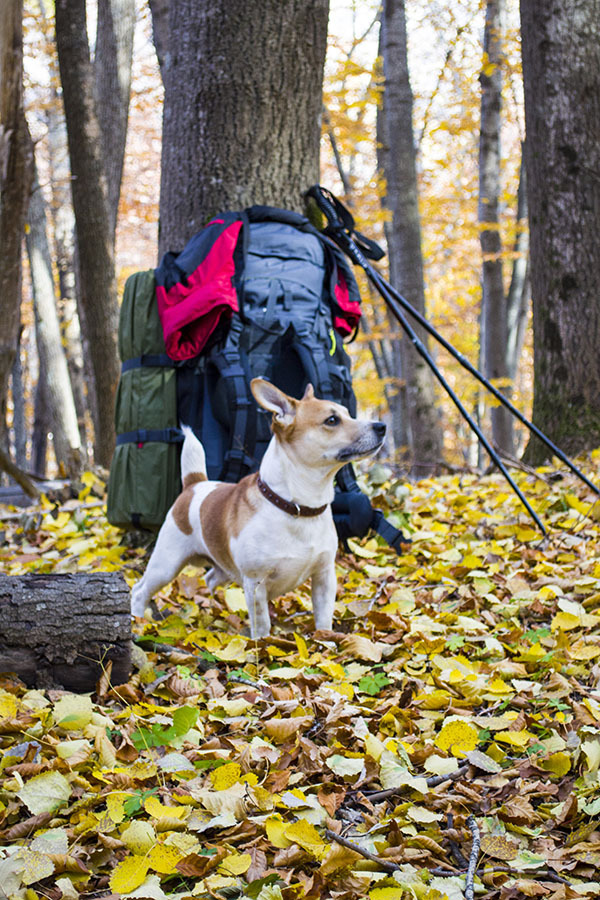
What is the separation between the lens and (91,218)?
283 inches

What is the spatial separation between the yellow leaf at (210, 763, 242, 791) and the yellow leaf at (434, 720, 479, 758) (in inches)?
25.8

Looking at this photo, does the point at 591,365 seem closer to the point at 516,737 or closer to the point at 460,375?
the point at 516,737

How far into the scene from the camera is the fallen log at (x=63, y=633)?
284cm

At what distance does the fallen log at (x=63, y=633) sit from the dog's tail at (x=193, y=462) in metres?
1.30

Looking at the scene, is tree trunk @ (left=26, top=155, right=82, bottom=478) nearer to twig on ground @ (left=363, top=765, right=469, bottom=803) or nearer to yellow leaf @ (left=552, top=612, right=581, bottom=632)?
yellow leaf @ (left=552, top=612, right=581, bottom=632)

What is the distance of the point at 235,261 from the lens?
4559 mm

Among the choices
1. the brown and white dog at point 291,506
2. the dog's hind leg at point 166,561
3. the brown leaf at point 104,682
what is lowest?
the brown leaf at point 104,682

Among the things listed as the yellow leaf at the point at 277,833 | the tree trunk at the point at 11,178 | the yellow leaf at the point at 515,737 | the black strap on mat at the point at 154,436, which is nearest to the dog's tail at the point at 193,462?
the black strap on mat at the point at 154,436

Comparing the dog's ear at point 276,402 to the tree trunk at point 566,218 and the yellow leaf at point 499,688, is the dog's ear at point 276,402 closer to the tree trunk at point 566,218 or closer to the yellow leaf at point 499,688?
the yellow leaf at point 499,688

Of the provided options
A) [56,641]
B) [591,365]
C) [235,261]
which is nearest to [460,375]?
[591,365]

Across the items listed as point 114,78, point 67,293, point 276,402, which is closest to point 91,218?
point 114,78

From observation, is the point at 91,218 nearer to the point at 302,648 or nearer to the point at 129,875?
the point at 302,648

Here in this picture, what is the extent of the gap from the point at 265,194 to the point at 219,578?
8.71 feet

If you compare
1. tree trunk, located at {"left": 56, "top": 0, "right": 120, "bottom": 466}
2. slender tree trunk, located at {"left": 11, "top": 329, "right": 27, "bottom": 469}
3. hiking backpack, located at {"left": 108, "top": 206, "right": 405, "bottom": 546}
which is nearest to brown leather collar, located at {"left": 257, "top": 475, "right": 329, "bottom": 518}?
hiking backpack, located at {"left": 108, "top": 206, "right": 405, "bottom": 546}
